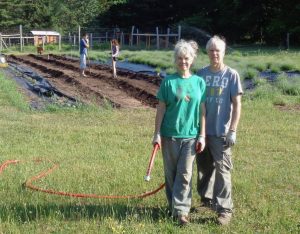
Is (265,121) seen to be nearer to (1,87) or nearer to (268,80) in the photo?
(268,80)

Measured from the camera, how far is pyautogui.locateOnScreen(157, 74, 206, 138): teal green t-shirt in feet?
15.4

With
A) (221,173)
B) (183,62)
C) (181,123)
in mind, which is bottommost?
(221,173)

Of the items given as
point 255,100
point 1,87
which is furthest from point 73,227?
point 1,87

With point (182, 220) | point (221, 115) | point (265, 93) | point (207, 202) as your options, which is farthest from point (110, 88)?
point (182, 220)

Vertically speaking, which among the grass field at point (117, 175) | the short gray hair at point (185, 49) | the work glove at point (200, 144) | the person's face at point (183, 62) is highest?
the short gray hair at point (185, 49)

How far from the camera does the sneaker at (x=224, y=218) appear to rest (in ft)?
15.8

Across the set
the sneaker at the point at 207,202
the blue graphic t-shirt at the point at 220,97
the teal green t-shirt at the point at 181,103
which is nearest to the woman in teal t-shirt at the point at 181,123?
the teal green t-shirt at the point at 181,103

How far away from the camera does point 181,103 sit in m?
4.71

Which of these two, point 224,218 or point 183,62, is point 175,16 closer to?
point 183,62

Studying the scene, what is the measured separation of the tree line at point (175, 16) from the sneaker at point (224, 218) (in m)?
39.4

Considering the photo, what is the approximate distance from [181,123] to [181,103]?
0.19 m

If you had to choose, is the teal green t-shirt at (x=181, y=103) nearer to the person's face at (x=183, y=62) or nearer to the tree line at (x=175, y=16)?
the person's face at (x=183, y=62)

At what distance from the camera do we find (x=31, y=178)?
249 inches

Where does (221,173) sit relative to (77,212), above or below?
above
